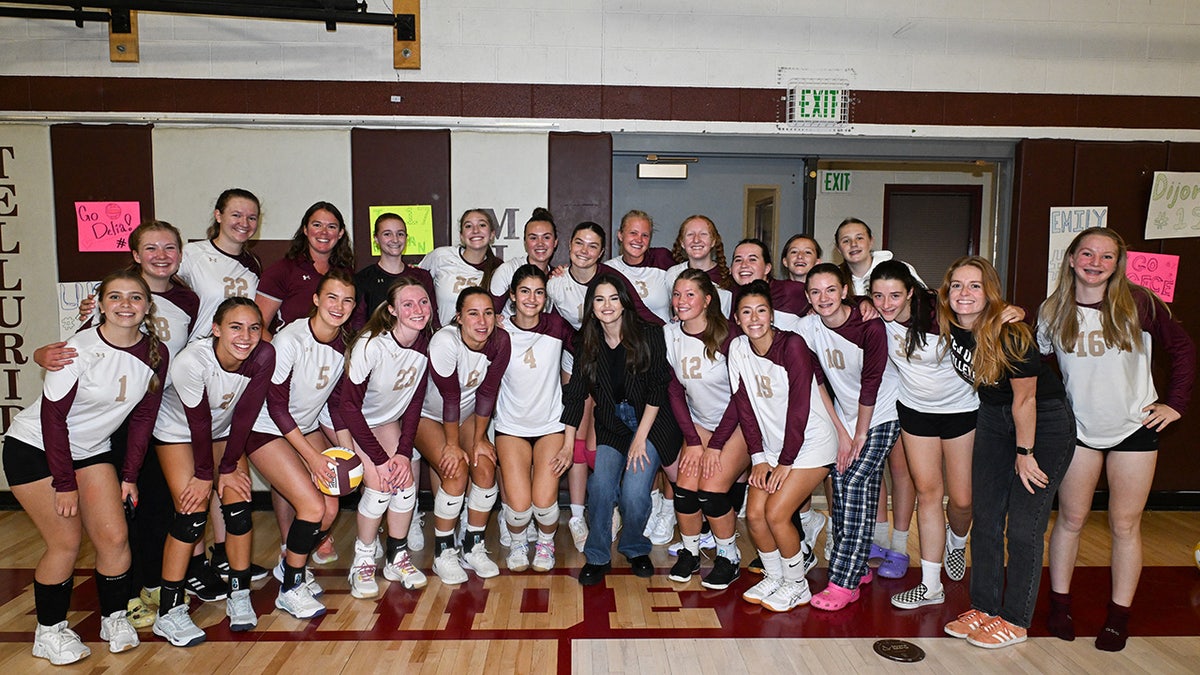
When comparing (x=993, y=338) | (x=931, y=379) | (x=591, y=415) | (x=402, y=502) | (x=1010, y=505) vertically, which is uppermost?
(x=993, y=338)

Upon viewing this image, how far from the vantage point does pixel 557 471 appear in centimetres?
387

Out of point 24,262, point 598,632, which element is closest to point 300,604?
point 598,632

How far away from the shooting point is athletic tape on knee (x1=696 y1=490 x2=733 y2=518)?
142 inches

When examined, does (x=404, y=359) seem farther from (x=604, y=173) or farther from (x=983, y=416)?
(x=983, y=416)

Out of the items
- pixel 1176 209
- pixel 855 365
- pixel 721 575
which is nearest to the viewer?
pixel 855 365

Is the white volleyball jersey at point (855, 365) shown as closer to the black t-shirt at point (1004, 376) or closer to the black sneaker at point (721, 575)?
the black t-shirt at point (1004, 376)

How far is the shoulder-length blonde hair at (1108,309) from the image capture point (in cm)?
304

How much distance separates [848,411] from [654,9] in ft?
9.33

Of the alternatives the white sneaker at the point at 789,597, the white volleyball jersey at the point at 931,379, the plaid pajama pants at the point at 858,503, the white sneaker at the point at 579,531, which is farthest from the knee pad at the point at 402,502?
the white volleyball jersey at the point at 931,379

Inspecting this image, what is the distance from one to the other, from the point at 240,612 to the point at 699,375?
7.14 ft

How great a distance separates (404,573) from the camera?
12.3 ft

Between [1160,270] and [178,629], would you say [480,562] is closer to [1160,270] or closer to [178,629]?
[178,629]

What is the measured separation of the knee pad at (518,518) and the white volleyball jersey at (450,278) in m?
1.08

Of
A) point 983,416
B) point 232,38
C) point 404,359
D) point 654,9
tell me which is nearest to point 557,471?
point 404,359
